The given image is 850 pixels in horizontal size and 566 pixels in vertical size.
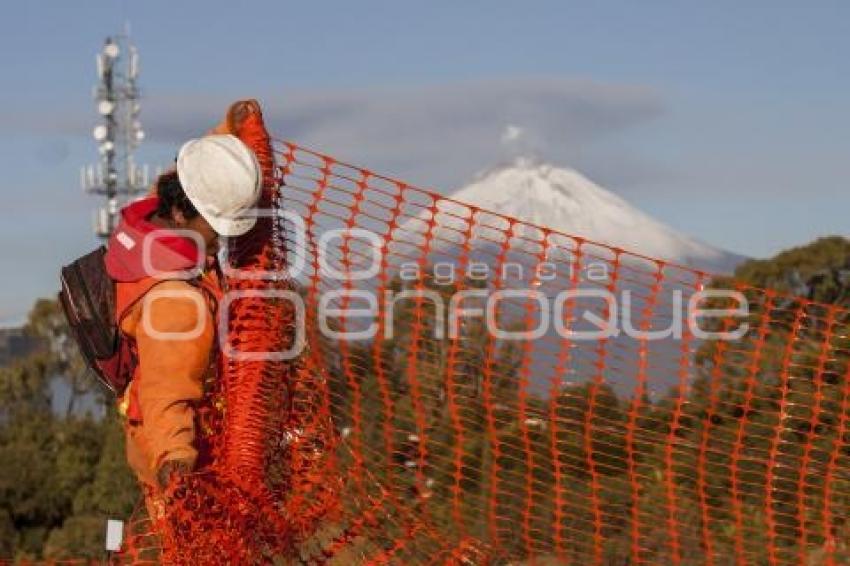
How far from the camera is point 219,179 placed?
4.89m

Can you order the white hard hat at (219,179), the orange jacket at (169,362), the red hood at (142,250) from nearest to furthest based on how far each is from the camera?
the orange jacket at (169,362), the red hood at (142,250), the white hard hat at (219,179)

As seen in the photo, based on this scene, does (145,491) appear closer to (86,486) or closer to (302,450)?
(302,450)

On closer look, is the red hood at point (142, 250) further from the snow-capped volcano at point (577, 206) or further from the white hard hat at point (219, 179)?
the snow-capped volcano at point (577, 206)

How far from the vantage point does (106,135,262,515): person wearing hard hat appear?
182 inches

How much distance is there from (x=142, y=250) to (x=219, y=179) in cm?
31

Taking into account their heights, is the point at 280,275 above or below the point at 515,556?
above

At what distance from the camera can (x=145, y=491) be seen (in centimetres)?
494

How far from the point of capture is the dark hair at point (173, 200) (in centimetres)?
494

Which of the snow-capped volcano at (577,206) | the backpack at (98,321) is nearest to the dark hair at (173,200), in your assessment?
the backpack at (98,321)

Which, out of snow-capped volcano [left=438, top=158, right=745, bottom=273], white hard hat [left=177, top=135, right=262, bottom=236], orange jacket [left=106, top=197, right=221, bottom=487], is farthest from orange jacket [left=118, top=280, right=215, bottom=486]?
snow-capped volcano [left=438, top=158, right=745, bottom=273]

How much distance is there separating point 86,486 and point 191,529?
19477mm

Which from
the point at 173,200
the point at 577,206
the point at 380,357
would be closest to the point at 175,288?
the point at 173,200

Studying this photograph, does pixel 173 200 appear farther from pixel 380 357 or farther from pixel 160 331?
pixel 380 357

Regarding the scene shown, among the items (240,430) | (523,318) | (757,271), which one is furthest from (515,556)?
(757,271)
